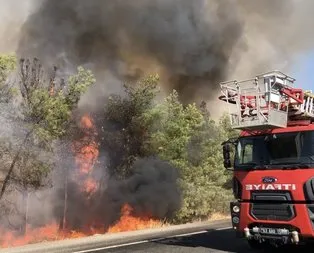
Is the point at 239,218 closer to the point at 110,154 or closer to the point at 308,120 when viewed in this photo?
the point at 308,120

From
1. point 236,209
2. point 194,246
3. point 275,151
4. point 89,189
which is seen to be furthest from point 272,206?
point 89,189

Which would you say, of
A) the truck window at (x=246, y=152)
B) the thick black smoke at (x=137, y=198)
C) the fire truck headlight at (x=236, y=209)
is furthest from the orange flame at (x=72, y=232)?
the truck window at (x=246, y=152)

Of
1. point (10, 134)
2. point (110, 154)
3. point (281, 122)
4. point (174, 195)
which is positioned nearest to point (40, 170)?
point (10, 134)

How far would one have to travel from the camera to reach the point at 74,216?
1908 centimetres

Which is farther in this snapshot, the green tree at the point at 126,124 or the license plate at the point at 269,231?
the green tree at the point at 126,124

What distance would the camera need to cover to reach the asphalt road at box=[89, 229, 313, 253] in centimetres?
948

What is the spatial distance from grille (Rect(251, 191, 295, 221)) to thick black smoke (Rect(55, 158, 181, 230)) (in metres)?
11.2

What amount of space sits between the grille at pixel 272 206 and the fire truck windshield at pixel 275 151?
22.5 inches

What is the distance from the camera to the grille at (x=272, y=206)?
801cm

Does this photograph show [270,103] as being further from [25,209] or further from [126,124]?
[126,124]

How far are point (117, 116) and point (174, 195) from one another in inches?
181

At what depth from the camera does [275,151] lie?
8.55m

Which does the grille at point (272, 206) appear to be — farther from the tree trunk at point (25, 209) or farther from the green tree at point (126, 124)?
the green tree at point (126, 124)

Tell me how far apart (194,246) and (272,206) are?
2.68 m
